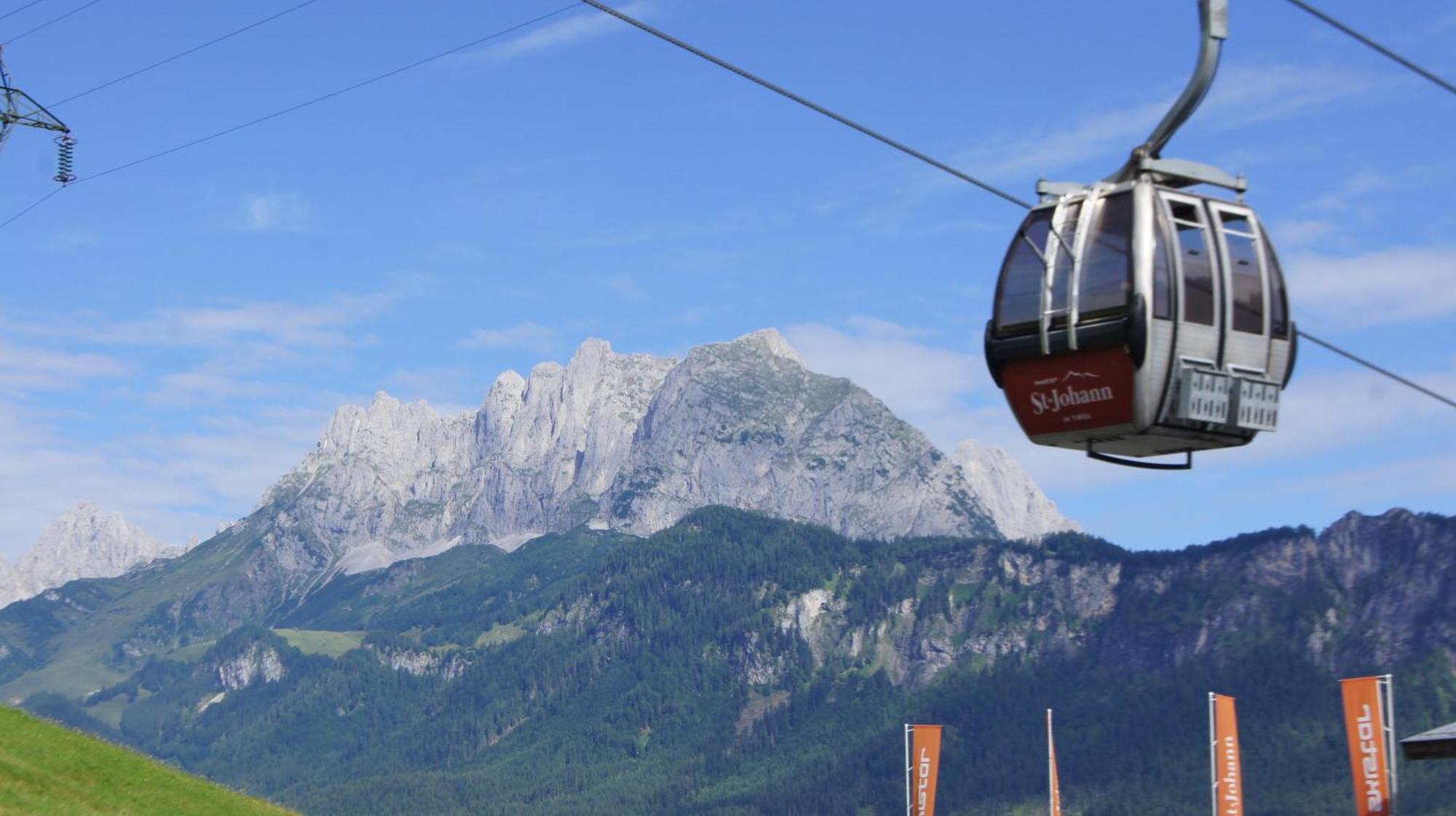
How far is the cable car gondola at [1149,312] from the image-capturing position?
3084 centimetres

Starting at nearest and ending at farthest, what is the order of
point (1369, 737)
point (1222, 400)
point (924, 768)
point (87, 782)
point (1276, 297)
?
point (1222, 400) → point (1276, 297) → point (87, 782) → point (1369, 737) → point (924, 768)

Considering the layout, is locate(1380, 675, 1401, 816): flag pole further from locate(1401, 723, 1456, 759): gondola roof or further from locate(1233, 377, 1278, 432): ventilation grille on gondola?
locate(1233, 377, 1278, 432): ventilation grille on gondola

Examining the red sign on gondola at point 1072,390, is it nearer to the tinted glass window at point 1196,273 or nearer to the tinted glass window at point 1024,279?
the tinted glass window at point 1024,279

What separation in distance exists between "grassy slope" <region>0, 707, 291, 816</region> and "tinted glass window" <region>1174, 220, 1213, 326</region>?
29887mm

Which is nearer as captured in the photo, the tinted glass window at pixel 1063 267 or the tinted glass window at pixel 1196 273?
the tinted glass window at pixel 1196 273

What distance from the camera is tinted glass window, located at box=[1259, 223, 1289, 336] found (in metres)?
32.2

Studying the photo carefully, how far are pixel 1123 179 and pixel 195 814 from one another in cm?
3400

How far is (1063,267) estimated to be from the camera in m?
31.7

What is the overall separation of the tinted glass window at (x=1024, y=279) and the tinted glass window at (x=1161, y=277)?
2034 mm

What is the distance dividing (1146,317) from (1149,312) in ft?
0.35

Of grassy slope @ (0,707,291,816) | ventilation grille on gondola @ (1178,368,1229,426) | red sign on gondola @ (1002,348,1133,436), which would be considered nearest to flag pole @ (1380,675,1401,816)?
grassy slope @ (0,707,291,816)

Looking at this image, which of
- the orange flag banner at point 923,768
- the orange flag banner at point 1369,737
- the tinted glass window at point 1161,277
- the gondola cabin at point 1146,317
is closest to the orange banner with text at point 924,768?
the orange flag banner at point 923,768

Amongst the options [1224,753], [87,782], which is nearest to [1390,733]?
[1224,753]

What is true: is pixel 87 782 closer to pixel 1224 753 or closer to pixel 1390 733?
pixel 1390 733
